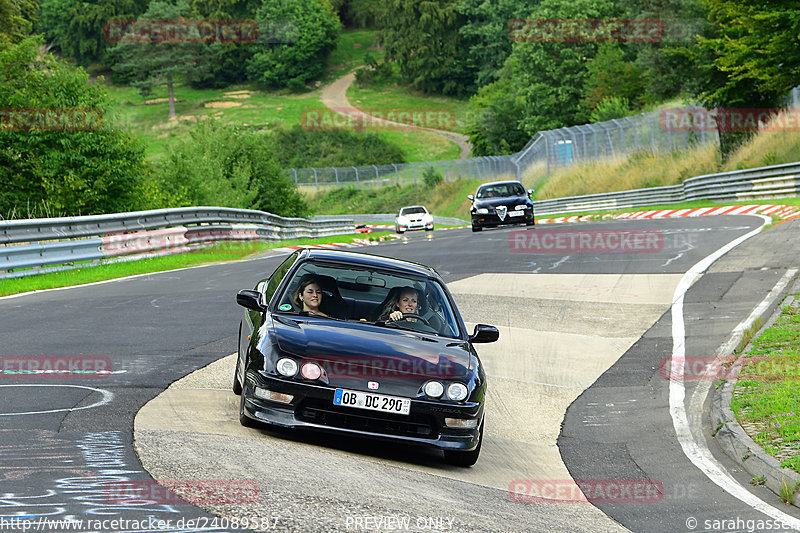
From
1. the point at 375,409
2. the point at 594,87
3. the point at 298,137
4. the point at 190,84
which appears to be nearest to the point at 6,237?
the point at 375,409

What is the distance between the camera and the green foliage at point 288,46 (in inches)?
5842

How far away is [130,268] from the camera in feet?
71.2

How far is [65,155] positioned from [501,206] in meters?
13.4

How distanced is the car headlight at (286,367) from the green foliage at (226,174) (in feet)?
93.6

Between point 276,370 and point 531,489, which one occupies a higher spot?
point 276,370

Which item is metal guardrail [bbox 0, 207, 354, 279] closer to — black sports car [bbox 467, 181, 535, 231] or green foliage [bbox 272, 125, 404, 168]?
black sports car [bbox 467, 181, 535, 231]

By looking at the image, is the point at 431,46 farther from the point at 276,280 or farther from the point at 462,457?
the point at 462,457

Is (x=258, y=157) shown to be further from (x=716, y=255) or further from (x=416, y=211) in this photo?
(x=716, y=255)

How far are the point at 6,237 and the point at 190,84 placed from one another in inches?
5440

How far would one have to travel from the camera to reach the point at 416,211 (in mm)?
51094
